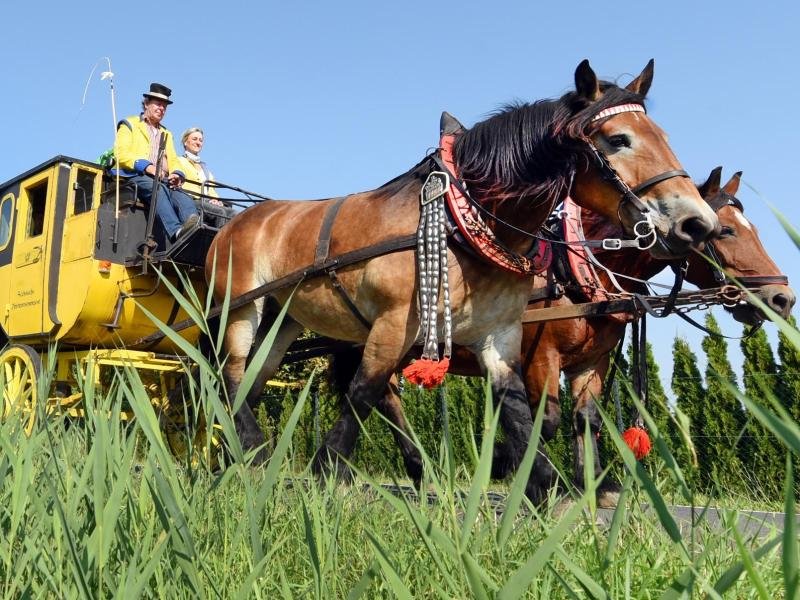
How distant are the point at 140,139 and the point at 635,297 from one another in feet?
11.6

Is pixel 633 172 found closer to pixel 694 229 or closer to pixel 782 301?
pixel 694 229

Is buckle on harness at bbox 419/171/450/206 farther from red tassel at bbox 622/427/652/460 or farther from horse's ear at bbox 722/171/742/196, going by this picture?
horse's ear at bbox 722/171/742/196

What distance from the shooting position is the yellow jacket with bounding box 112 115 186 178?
5613 millimetres

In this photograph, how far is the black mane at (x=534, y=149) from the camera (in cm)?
342

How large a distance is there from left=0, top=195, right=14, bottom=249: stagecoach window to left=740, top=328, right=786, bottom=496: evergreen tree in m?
6.56

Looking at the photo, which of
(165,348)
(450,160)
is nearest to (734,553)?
(450,160)

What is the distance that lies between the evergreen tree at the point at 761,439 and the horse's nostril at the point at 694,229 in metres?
5.28

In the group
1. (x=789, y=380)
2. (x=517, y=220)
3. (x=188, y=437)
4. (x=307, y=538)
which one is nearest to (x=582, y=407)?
(x=517, y=220)

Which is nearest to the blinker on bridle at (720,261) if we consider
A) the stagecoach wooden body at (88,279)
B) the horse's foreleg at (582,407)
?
the horse's foreleg at (582,407)

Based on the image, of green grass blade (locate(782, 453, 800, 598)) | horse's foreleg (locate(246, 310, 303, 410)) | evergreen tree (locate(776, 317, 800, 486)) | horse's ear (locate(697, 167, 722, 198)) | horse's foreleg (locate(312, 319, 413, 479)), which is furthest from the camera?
evergreen tree (locate(776, 317, 800, 486))

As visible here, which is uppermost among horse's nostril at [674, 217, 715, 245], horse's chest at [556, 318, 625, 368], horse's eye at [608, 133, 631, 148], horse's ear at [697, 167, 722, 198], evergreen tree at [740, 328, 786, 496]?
horse's ear at [697, 167, 722, 198]

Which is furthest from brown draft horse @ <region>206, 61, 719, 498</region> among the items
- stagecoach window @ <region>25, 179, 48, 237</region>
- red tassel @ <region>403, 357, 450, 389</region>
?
stagecoach window @ <region>25, 179, 48, 237</region>

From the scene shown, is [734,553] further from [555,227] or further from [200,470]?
[555,227]

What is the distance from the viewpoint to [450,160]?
12.3 ft
